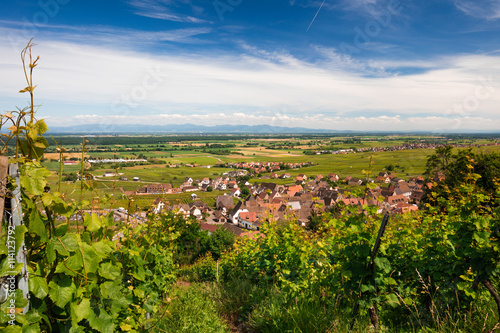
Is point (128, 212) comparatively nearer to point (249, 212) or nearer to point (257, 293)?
point (257, 293)

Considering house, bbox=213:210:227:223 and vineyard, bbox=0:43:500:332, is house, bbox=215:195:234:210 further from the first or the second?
vineyard, bbox=0:43:500:332

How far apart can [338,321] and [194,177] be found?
71932 millimetres

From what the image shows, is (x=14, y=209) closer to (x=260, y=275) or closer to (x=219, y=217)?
(x=260, y=275)

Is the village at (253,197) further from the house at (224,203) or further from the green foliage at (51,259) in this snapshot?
the green foliage at (51,259)

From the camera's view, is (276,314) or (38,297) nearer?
(38,297)

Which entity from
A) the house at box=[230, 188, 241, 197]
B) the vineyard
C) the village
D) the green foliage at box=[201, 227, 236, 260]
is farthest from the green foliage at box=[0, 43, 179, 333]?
the house at box=[230, 188, 241, 197]

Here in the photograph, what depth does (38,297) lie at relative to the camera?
1368mm

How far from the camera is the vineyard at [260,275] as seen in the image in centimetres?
140

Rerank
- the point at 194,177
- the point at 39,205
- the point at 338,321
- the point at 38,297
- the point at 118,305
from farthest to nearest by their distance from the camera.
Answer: the point at 194,177 < the point at 338,321 < the point at 118,305 < the point at 39,205 < the point at 38,297

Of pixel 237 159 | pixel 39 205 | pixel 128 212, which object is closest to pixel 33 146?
pixel 39 205

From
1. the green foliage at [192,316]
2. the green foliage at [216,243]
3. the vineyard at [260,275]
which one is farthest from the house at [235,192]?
the green foliage at [192,316]

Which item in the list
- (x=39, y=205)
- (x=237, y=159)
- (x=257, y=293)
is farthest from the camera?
(x=237, y=159)

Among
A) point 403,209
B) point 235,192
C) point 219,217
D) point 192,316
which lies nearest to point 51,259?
point 192,316

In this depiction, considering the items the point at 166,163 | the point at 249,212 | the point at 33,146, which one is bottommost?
the point at 249,212
